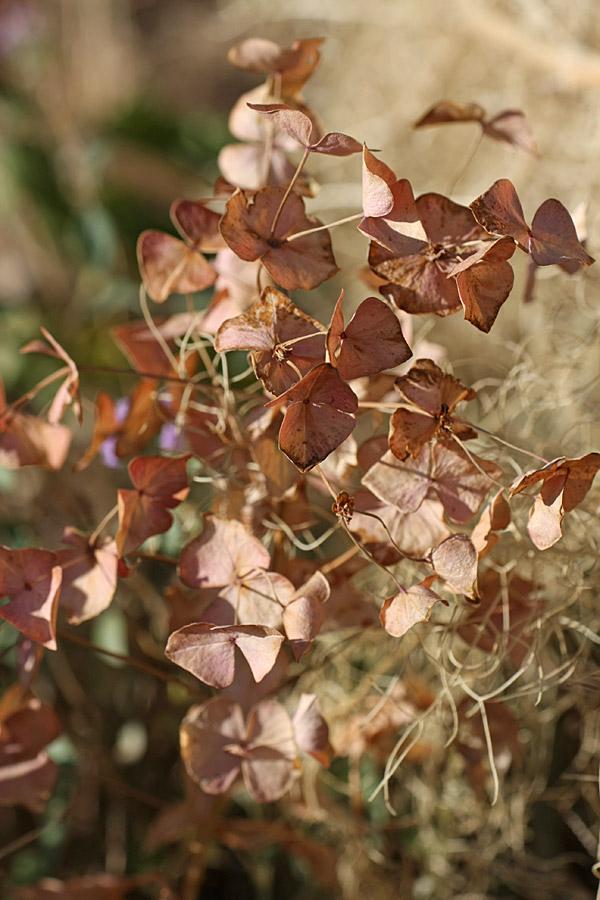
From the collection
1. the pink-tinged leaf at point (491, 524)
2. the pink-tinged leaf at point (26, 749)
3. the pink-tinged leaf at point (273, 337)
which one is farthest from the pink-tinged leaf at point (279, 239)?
the pink-tinged leaf at point (26, 749)

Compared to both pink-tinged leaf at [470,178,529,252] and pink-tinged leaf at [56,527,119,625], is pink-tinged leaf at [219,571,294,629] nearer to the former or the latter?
pink-tinged leaf at [56,527,119,625]

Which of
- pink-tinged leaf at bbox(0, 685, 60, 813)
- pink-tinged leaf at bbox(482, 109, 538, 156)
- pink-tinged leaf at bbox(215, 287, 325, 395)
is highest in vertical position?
pink-tinged leaf at bbox(482, 109, 538, 156)

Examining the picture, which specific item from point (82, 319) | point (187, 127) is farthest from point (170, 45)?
point (82, 319)

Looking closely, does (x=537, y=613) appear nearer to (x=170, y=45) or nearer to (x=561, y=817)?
(x=561, y=817)

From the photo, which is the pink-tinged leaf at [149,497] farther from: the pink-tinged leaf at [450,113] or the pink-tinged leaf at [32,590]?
the pink-tinged leaf at [450,113]

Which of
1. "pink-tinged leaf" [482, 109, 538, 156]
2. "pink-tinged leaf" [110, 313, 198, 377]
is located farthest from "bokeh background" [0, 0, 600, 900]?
"pink-tinged leaf" [110, 313, 198, 377]

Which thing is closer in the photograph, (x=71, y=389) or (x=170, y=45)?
(x=71, y=389)
